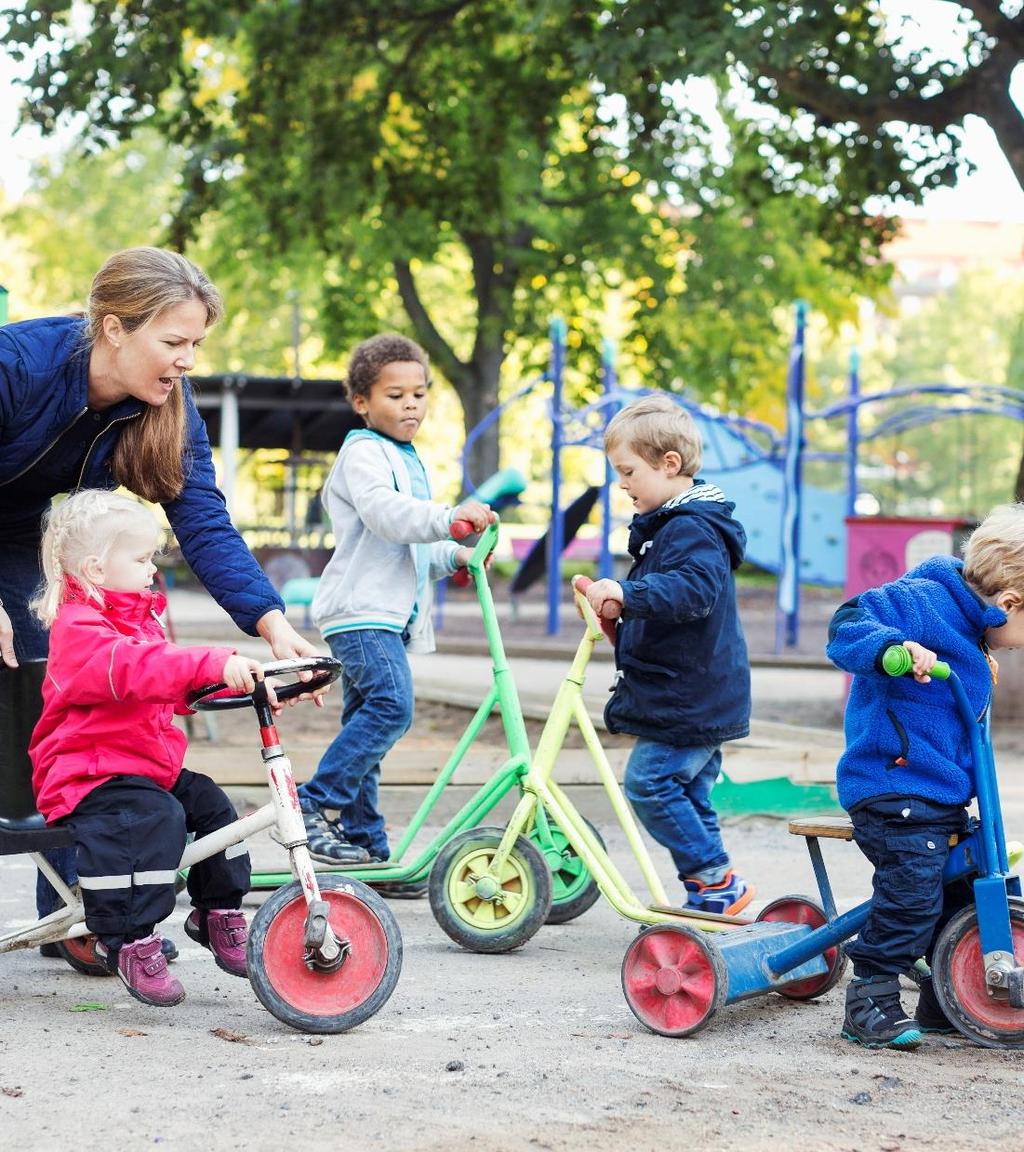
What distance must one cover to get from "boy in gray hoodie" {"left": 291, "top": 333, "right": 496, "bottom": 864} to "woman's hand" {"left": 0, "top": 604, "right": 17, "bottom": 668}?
50.8 inches

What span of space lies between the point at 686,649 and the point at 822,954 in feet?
2.94

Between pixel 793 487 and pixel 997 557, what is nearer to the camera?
pixel 997 557

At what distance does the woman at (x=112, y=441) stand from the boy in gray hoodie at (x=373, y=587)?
3.38 feet

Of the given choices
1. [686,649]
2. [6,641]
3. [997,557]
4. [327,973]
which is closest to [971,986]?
[997,557]

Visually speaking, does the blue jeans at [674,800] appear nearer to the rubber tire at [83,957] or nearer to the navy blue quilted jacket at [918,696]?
A: the navy blue quilted jacket at [918,696]

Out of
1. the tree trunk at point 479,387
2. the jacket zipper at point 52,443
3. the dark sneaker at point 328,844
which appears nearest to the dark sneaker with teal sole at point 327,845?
the dark sneaker at point 328,844

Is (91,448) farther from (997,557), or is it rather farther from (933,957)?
(933,957)

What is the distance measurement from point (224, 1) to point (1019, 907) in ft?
32.9

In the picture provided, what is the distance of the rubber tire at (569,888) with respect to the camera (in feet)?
15.9

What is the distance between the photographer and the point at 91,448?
13.1 ft

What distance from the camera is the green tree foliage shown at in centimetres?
1181

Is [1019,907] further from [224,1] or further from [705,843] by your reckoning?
[224,1]

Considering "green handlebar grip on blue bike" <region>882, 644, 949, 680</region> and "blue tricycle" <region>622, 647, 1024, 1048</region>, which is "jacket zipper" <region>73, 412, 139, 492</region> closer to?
"blue tricycle" <region>622, 647, 1024, 1048</region>

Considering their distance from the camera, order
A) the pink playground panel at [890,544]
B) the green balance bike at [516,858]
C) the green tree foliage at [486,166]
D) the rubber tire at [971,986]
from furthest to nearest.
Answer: the green tree foliage at [486,166]
the pink playground panel at [890,544]
the green balance bike at [516,858]
the rubber tire at [971,986]
